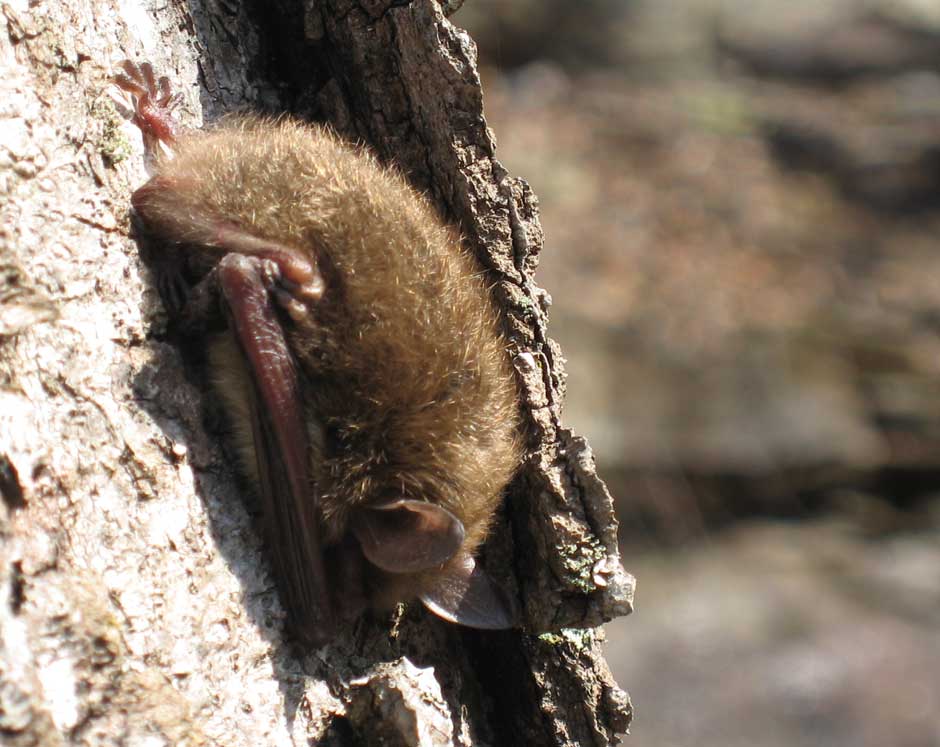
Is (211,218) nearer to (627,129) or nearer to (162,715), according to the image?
(162,715)

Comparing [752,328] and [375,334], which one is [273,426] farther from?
[752,328]

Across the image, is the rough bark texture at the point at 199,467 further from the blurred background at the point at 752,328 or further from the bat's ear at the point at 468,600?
the blurred background at the point at 752,328

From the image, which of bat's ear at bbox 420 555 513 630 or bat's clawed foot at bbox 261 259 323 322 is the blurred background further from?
bat's clawed foot at bbox 261 259 323 322

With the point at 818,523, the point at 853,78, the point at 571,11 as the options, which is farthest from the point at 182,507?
the point at 853,78

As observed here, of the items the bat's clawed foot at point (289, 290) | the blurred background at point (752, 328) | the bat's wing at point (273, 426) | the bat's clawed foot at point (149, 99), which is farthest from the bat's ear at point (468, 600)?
the blurred background at point (752, 328)

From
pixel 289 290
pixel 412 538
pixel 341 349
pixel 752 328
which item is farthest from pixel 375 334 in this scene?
pixel 752 328

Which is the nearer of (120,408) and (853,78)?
(120,408)

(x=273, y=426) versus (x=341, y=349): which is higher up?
(x=341, y=349)
